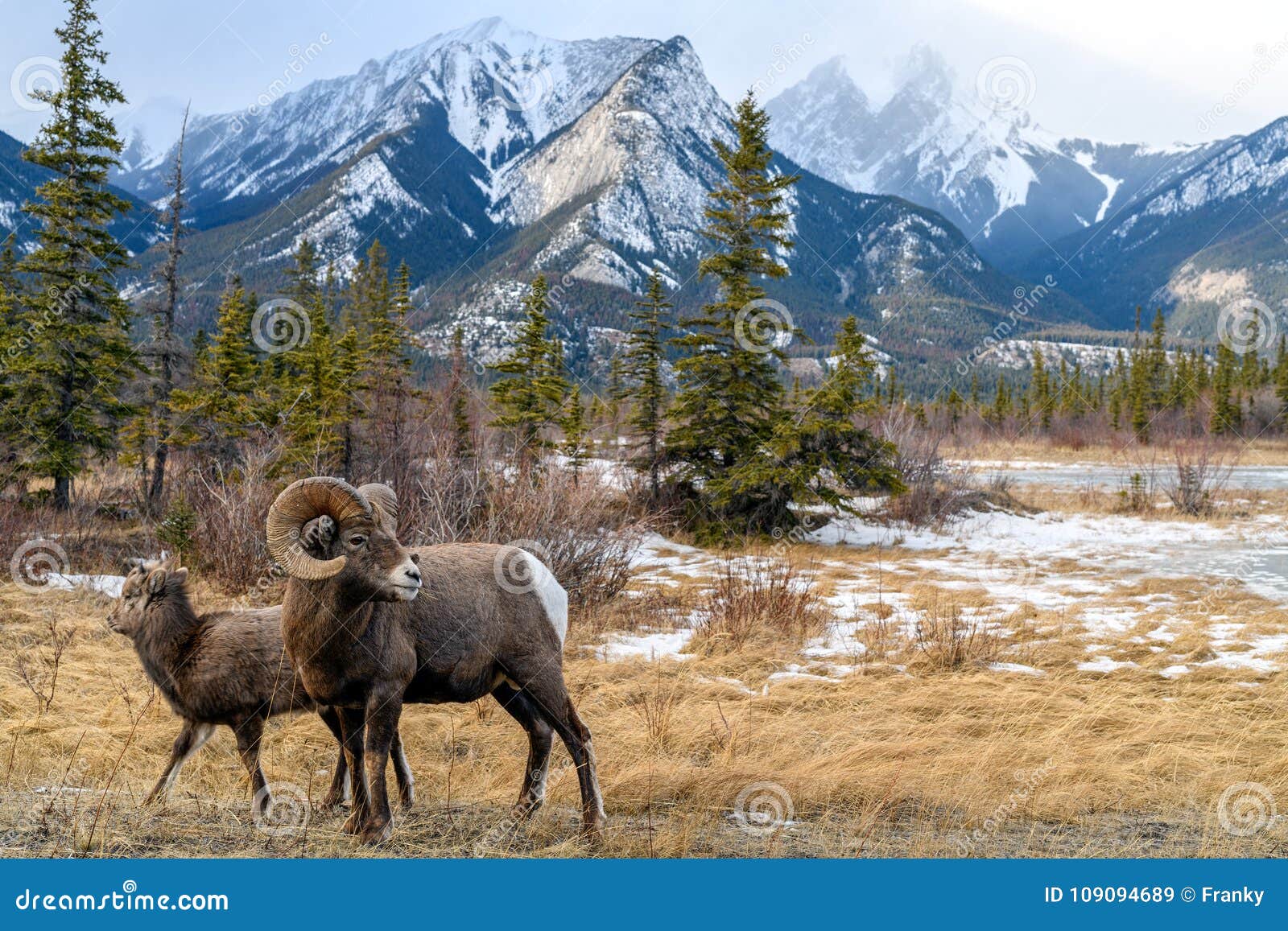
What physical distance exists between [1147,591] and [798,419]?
21.9 ft

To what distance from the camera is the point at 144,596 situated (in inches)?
194

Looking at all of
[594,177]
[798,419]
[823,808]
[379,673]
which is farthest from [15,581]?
[594,177]

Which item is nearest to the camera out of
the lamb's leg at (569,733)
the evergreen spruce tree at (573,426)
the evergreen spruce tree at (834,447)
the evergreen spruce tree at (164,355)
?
the lamb's leg at (569,733)

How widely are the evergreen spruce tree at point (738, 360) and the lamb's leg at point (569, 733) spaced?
12032 mm

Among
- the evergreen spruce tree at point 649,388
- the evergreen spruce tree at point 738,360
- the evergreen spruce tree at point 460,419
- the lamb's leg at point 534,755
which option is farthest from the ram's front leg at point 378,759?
the evergreen spruce tree at point 649,388

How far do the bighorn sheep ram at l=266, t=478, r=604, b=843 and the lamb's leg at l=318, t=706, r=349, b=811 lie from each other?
0.28 meters

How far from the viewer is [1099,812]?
483 cm

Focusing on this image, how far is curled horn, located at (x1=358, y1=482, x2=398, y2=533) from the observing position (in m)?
3.90

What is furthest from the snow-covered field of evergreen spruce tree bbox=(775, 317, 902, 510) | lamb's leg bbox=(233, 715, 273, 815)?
lamb's leg bbox=(233, 715, 273, 815)

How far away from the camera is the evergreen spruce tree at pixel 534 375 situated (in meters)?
17.9

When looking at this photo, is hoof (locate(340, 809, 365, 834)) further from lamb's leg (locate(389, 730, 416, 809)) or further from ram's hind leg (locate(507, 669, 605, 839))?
ram's hind leg (locate(507, 669, 605, 839))

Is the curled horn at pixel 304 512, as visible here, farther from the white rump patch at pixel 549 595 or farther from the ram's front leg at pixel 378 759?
the white rump patch at pixel 549 595

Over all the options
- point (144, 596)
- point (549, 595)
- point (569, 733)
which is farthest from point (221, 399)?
point (569, 733)

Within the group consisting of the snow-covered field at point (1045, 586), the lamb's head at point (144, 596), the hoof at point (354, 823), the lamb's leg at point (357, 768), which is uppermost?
the lamb's head at point (144, 596)
